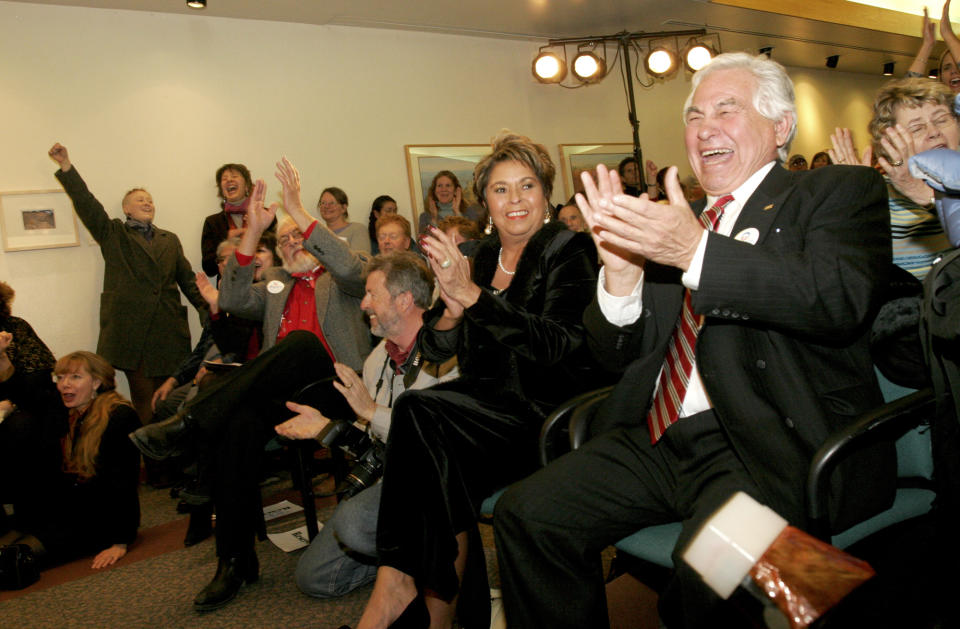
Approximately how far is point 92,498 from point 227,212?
281 centimetres

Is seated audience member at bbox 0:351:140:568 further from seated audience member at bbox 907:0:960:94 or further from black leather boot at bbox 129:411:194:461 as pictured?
seated audience member at bbox 907:0:960:94

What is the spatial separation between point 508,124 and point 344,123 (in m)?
1.96

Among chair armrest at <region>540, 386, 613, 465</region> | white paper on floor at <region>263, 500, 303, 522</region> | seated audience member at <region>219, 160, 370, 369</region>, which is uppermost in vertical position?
seated audience member at <region>219, 160, 370, 369</region>

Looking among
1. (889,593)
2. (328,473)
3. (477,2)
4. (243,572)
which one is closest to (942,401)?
(889,593)

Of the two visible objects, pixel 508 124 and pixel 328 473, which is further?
pixel 508 124

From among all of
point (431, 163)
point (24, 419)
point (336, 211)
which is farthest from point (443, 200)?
point (24, 419)

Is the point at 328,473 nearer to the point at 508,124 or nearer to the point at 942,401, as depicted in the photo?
the point at 942,401

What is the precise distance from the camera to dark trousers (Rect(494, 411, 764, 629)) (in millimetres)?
1534

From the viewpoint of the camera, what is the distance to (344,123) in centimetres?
648

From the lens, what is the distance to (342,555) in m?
2.54

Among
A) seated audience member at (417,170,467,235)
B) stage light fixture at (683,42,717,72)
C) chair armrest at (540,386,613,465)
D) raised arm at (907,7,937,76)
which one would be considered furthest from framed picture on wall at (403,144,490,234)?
chair armrest at (540,386,613,465)

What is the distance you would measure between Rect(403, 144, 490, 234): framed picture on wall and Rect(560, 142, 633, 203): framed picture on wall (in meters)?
1.19

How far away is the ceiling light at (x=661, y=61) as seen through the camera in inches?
284

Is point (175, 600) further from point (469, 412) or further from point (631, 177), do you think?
point (631, 177)
